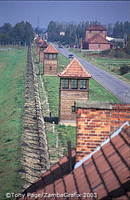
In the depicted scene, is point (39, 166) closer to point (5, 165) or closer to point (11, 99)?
point (5, 165)

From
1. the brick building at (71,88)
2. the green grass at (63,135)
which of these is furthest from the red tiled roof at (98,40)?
the green grass at (63,135)

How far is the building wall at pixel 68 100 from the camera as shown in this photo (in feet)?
63.8

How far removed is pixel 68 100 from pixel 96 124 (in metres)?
14.1

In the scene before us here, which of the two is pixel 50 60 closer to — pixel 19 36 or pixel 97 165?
pixel 97 165

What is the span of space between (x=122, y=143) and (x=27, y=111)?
18422 millimetres

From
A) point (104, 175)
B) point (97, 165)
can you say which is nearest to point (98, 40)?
point (97, 165)

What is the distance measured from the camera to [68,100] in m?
19.6

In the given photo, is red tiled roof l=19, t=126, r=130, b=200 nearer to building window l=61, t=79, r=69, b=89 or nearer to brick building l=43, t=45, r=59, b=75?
building window l=61, t=79, r=69, b=89

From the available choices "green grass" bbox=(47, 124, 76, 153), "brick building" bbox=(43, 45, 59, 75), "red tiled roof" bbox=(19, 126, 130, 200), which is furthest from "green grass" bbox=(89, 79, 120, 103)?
"red tiled roof" bbox=(19, 126, 130, 200)

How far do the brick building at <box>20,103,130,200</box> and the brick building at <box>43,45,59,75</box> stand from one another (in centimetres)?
3311

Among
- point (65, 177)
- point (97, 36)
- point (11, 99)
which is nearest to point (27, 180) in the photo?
point (65, 177)

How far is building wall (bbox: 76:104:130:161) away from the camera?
17.9 ft

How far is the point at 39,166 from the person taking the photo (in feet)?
43.8

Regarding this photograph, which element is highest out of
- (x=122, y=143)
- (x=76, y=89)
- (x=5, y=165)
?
(x=122, y=143)
